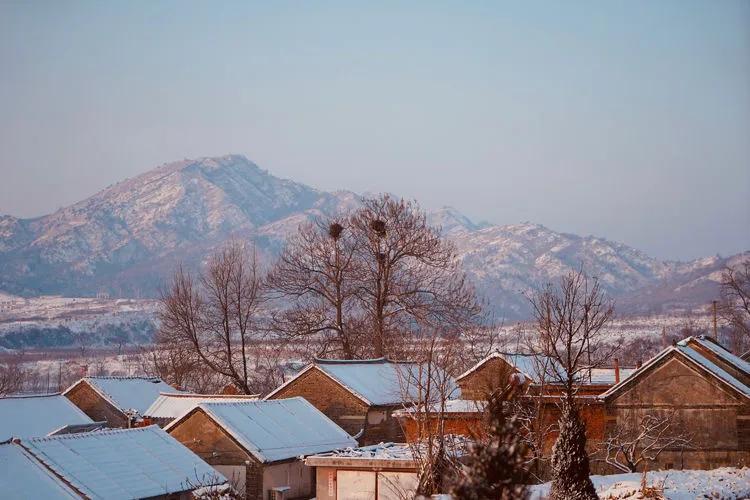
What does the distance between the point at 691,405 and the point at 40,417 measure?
101ft

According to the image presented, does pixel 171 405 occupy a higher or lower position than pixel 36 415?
higher

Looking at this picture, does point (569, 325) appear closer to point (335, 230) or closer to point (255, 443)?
point (255, 443)

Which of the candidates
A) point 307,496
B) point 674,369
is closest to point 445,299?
point 307,496

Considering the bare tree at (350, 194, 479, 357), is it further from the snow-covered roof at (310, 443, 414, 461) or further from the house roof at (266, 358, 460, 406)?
the snow-covered roof at (310, 443, 414, 461)

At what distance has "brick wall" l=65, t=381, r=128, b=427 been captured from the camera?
5594cm

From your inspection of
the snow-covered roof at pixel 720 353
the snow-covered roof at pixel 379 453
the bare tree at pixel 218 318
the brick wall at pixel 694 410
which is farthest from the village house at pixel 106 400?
the snow-covered roof at pixel 720 353

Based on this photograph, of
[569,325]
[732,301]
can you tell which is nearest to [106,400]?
[569,325]

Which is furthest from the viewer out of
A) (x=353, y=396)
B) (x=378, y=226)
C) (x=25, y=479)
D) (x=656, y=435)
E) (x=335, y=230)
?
(x=335, y=230)

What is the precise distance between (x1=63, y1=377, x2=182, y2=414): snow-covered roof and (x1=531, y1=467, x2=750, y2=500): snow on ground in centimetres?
3378

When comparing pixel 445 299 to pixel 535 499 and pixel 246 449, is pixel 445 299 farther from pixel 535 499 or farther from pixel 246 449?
pixel 535 499

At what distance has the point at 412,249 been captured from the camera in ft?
195

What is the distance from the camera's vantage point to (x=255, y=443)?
3997cm

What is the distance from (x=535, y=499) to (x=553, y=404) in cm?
1335

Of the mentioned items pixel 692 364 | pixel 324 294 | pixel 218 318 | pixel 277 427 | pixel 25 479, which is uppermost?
pixel 324 294
